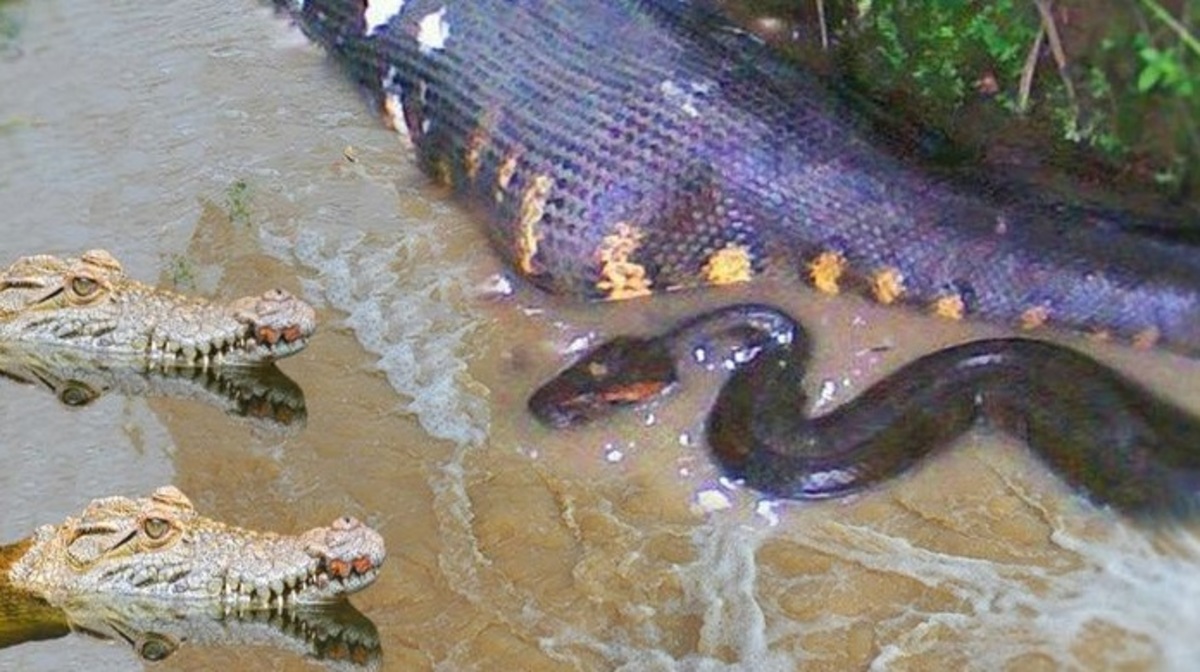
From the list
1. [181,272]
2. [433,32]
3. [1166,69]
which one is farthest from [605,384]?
[1166,69]

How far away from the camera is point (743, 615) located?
4.86m

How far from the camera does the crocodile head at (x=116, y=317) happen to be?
239 inches

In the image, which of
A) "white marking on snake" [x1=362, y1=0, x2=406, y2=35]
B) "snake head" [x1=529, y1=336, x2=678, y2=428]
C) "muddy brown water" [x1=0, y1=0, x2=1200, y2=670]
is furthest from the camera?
"white marking on snake" [x1=362, y1=0, x2=406, y2=35]

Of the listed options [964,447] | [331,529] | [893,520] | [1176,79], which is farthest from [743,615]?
[1176,79]

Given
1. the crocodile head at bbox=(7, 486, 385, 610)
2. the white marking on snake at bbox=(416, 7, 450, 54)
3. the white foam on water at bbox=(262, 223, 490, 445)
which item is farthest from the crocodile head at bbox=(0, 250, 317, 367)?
the white marking on snake at bbox=(416, 7, 450, 54)

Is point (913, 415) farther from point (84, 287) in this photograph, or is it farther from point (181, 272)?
point (84, 287)

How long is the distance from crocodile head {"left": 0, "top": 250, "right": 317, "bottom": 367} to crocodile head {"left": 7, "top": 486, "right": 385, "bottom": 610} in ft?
2.94

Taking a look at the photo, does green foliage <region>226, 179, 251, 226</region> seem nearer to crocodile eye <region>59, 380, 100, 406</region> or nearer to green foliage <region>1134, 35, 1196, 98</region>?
crocodile eye <region>59, 380, 100, 406</region>

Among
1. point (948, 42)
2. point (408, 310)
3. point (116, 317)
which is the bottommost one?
point (116, 317)

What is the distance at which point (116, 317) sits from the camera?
245 inches

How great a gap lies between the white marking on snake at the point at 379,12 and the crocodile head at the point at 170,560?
223 centimetres

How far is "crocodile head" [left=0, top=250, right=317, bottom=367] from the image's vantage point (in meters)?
6.07

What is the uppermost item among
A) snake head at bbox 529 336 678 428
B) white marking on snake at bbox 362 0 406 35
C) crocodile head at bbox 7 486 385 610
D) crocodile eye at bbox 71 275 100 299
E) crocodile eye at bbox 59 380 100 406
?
white marking on snake at bbox 362 0 406 35

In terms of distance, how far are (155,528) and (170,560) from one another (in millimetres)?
106
